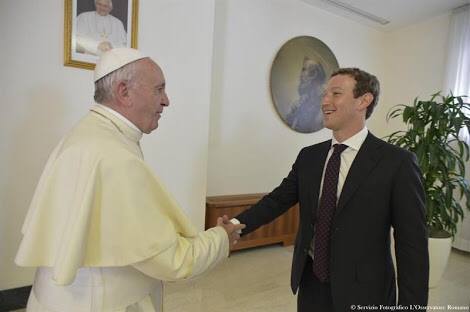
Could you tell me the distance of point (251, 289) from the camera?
2676 mm

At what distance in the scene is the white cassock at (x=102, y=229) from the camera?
0.88 m

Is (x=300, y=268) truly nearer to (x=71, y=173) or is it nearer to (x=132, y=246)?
(x=132, y=246)

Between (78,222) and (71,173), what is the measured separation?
147 millimetres

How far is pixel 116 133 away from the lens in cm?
98

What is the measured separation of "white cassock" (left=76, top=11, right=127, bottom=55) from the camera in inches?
86.7

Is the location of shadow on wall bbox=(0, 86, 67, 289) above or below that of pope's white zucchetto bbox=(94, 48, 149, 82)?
below

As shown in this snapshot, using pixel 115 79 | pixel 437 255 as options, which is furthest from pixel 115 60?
pixel 437 255

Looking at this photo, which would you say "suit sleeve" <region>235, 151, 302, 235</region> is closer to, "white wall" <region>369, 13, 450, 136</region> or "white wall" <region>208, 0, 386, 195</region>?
"white wall" <region>208, 0, 386, 195</region>

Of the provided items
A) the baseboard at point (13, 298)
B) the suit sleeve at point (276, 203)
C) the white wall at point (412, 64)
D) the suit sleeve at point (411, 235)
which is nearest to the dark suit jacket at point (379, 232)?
the suit sleeve at point (411, 235)

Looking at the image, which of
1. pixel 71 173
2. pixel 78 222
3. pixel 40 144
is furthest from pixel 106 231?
pixel 40 144

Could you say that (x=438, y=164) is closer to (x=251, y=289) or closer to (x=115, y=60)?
(x=251, y=289)

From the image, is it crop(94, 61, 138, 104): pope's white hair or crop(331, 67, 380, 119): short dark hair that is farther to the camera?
crop(331, 67, 380, 119): short dark hair

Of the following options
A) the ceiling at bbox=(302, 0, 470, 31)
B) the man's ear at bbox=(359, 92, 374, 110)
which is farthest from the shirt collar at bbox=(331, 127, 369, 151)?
the ceiling at bbox=(302, 0, 470, 31)

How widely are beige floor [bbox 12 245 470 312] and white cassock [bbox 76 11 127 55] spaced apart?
6.54 ft
